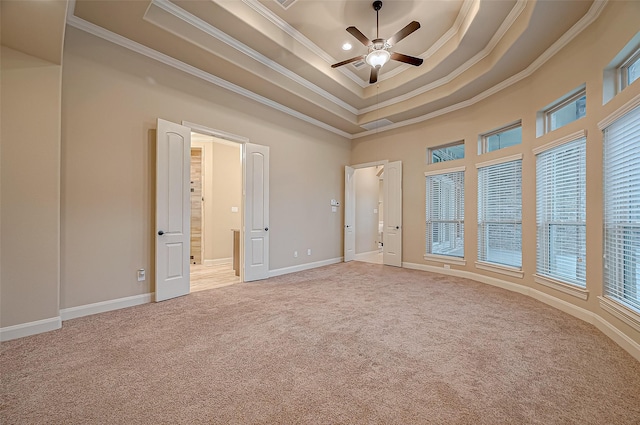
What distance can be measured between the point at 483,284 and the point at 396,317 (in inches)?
98.9

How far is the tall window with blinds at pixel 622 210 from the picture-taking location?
239 centimetres

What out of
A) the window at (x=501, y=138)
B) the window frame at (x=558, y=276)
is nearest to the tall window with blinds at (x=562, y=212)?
the window frame at (x=558, y=276)

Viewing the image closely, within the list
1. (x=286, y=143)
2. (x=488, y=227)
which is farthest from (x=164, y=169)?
(x=488, y=227)

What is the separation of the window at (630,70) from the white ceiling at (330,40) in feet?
2.31

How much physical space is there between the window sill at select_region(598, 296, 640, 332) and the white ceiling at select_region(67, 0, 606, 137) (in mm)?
3029

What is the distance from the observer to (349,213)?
7.12 m

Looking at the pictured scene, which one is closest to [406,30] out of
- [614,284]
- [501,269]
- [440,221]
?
[614,284]

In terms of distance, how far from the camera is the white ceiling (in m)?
3.16

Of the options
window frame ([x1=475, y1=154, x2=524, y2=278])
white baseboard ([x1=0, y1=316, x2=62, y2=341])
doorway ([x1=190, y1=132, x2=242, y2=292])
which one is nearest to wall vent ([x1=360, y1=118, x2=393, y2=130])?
window frame ([x1=475, y1=154, x2=524, y2=278])

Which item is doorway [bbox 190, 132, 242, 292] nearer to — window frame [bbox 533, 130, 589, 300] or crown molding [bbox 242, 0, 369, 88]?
crown molding [bbox 242, 0, 369, 88]

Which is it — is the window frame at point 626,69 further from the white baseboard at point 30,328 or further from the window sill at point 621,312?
the white baseboard at point 30,328

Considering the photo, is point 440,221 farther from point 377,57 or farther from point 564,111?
point 377,57

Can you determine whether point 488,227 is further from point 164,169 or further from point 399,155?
point 164,169

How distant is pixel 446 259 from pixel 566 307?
228cm
